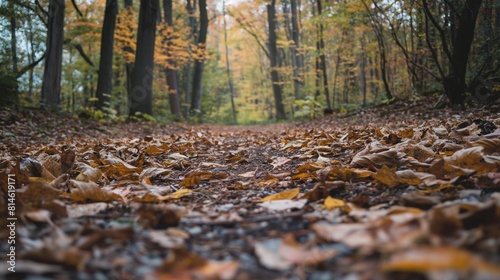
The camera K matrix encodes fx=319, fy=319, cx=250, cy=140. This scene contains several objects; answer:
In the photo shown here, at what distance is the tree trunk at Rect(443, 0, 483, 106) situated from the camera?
16.6ft

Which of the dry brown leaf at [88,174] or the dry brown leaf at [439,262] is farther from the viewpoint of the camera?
the dry brown leaf at [88,174]

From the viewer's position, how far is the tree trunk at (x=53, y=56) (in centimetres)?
849

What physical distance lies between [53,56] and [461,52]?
9.52 metres

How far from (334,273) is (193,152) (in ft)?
10.9

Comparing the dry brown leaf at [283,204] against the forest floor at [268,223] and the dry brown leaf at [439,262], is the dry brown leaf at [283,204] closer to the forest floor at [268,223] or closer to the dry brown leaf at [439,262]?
the forest floor at [268,223]

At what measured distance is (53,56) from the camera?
8.64 m

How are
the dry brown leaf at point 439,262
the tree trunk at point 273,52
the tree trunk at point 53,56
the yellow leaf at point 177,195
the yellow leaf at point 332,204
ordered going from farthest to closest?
the tree trunk at point 273,52, the tree trunk at point 53,56, the yellow leaf at point 177,195, the yellow leaf at point 332,204, the dry brown leaf at point 439,262

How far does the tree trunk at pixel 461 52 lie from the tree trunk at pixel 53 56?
30.0ft

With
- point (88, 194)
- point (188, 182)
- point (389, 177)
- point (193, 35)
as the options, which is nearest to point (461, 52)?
point (389, 177)

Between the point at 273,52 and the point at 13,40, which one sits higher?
the point at 273,52

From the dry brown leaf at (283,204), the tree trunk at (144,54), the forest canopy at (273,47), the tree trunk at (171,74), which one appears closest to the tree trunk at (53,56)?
the forest canopy at (273,47)

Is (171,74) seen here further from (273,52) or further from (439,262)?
(439,262)

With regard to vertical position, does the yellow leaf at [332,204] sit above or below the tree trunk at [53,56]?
below

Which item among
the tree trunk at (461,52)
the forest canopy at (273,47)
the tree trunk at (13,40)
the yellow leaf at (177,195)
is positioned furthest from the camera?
the tree trunk at (13,40)
